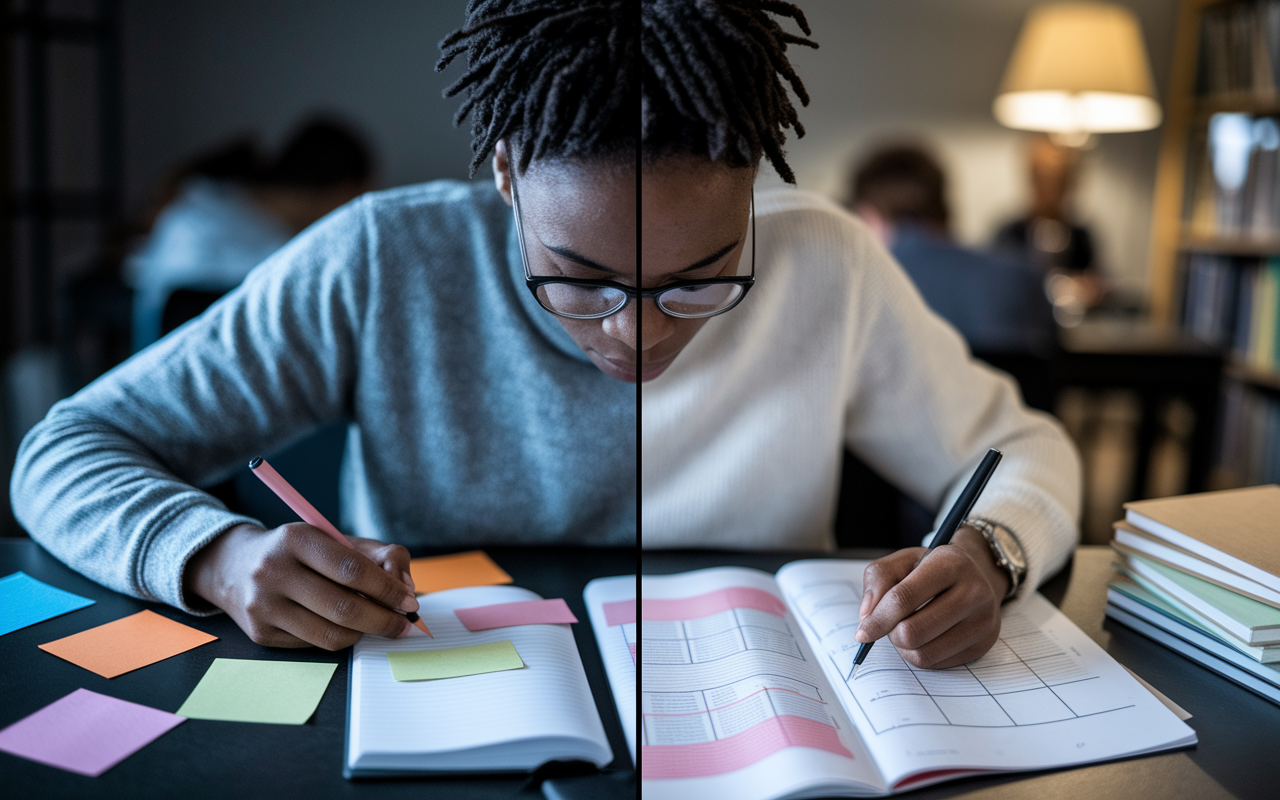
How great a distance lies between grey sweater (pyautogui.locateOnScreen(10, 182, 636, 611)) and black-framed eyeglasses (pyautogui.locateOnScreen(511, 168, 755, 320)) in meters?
0.12

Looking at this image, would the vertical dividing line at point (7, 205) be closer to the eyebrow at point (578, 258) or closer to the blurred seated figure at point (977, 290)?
the eyebrow at point (578, 258)

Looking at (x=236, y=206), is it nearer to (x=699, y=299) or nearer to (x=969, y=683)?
(x=699, y=299)

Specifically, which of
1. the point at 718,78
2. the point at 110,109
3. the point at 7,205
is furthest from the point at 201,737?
the point at 110,109

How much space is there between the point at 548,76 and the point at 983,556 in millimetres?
463

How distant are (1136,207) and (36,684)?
4.39 meters

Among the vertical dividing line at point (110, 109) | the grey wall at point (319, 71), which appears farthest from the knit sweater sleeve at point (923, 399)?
the vertical dividing line at point (110, 109)

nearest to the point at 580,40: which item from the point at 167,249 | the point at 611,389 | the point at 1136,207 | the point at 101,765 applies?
the point at 611,389

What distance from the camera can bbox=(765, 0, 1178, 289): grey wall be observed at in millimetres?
3863

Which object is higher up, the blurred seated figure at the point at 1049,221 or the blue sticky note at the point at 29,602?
the blurred seated figure at the point at 1049,221

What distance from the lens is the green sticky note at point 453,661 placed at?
1.90 feet

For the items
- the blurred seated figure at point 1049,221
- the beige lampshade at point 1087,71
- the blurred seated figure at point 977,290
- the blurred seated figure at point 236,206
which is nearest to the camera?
the blurred seated figure at point 236,206

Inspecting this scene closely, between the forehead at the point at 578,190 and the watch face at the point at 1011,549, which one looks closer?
the forehead at the point at 578,190

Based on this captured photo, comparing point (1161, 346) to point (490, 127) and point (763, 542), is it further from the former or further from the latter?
point (490, 127)

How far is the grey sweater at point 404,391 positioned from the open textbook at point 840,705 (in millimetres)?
182
